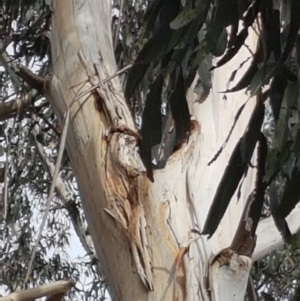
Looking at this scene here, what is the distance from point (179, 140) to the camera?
4.95 ft

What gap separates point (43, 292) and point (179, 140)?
1.47 feet

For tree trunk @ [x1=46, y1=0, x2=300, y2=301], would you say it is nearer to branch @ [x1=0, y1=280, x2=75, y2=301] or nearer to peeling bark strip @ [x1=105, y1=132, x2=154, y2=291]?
peeling bark strip @ [x1=105, y1=132, x2=154, y2=291]

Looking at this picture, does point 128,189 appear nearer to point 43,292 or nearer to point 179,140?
point 179,140

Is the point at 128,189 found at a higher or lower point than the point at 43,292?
higher

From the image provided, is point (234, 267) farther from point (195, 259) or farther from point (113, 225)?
point (113, 225)

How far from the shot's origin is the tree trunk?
1.38 meters

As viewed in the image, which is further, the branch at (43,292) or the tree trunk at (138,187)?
the tree trunk at (138,187)

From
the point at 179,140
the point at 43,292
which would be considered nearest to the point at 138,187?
the point at 179,140

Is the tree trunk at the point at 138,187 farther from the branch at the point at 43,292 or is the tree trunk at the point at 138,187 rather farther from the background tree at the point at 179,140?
the branch at the point at 43,292

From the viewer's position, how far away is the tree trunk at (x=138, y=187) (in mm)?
1378

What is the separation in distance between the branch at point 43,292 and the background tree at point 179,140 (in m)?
0.17

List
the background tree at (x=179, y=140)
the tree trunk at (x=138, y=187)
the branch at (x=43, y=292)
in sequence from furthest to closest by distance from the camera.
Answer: the tree trunk at (x=138, y=187) < the branch at (x=43, y=292) < the background tree at (x=179, y=140)

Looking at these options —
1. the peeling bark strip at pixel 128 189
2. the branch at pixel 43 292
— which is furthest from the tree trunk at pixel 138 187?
the branch at pixel 43 292

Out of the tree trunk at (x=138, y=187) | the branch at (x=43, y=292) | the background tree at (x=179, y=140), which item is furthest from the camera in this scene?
the tree trunk at (x=138, y=187)
